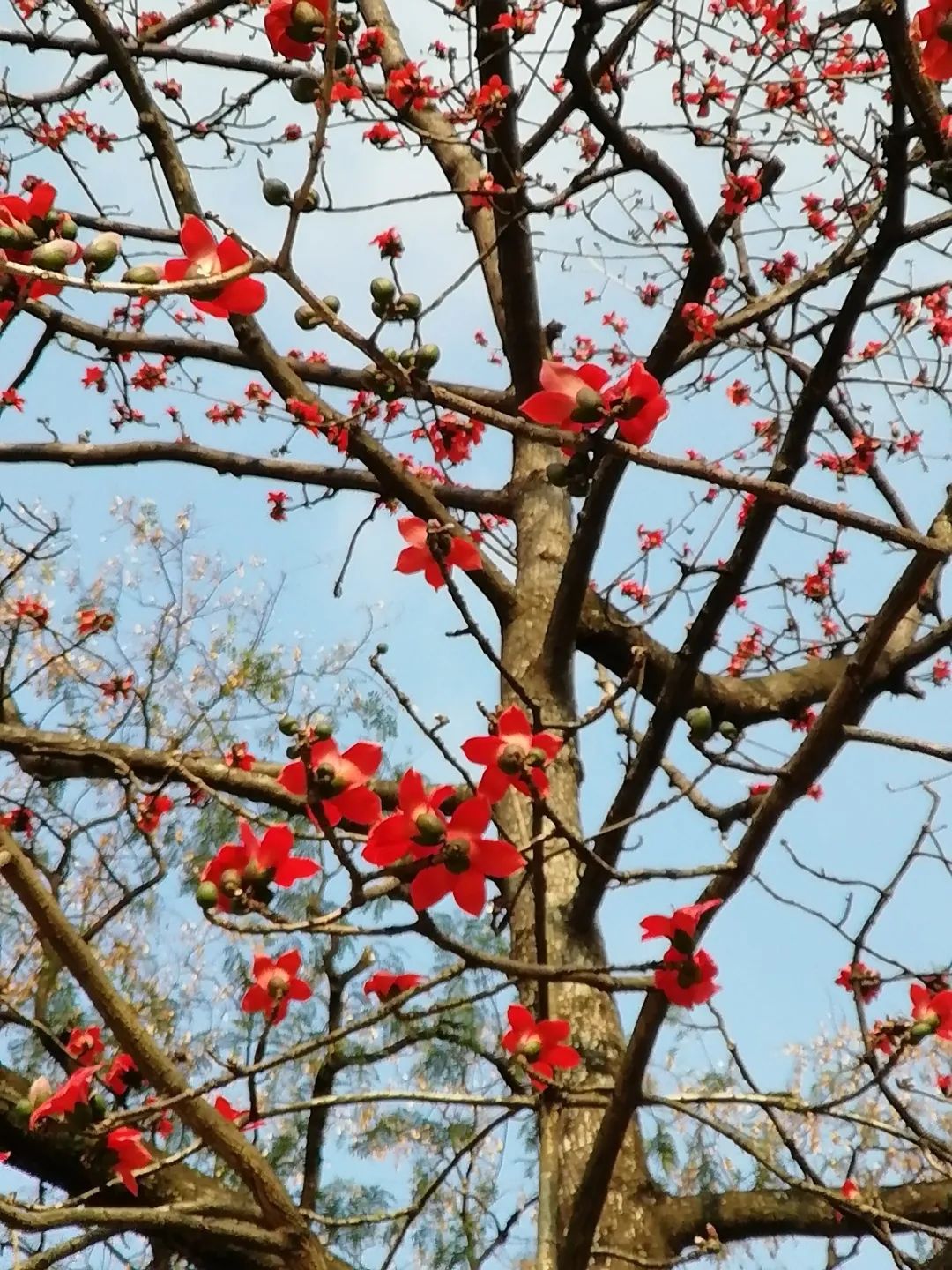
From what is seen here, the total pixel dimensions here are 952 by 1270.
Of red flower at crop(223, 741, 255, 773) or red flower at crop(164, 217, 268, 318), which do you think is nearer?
red flower at crop(164, 217, 268, 318)

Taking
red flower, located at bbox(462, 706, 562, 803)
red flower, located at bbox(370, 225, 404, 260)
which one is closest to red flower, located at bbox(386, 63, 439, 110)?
red flower, located at bbox(370, 225, 404, 260)

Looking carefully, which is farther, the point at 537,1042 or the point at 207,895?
the point at 537,1042

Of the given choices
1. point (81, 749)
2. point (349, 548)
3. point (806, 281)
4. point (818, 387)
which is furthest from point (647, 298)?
point (81, 749)

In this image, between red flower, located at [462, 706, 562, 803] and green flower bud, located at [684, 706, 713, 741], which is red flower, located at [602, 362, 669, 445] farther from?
green flower bud, located at [684, 706, 713, 741]

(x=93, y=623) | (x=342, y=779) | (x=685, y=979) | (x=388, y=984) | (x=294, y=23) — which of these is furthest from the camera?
(x=93, y=623)

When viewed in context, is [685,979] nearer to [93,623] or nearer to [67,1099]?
[67,1099]

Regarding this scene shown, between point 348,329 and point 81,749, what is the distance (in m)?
1.92

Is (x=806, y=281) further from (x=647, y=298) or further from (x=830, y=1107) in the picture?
(x=830, y=1107)

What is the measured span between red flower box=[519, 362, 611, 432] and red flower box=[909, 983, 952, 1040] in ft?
4.13

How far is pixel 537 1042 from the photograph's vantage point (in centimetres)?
176

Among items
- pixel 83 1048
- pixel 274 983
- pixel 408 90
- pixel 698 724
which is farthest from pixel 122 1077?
pixel 408 90

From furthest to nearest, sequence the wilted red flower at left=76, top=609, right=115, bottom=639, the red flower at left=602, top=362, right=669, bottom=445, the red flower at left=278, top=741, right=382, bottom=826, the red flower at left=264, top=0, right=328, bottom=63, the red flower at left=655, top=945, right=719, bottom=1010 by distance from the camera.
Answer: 1. the wilted red flower at left=76, top=609, right=115, bottom=639
2. the red flower at left=655, top=945, right=719, bottom=1010
3. the red flower at left=264, top=0, right=328, bottom=63
4. the red flower at left=278, top=741, right=382, bottom=826
5. the red flower at left=602, top=362, right=669, bottom=445

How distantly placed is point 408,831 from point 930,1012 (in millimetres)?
1135

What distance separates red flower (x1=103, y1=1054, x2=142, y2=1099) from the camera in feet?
7.16
